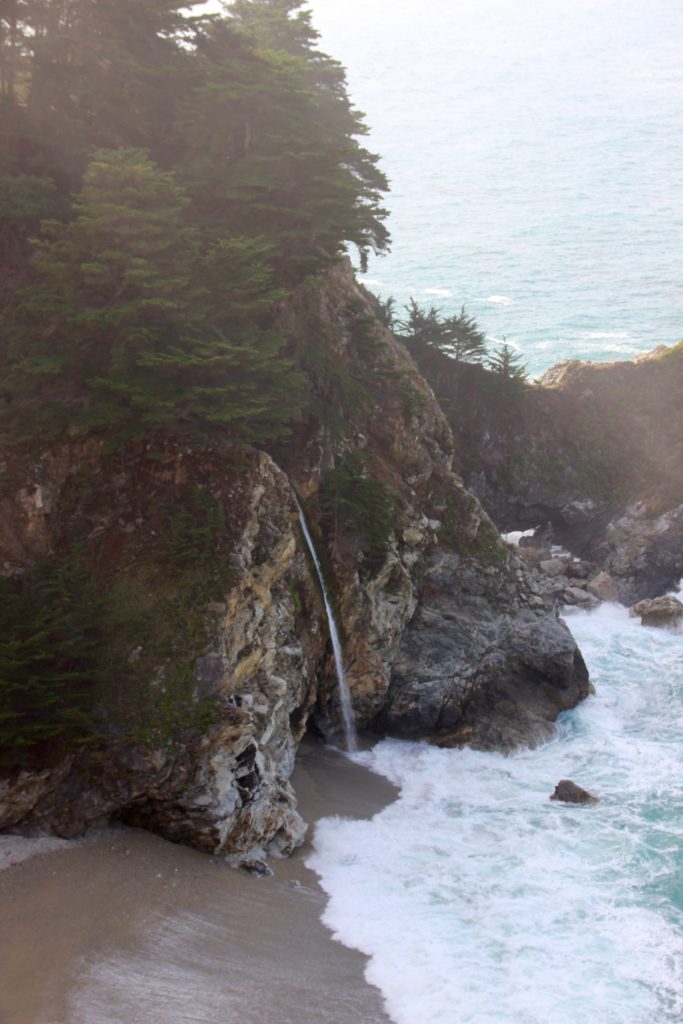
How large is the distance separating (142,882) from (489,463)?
1253 inches

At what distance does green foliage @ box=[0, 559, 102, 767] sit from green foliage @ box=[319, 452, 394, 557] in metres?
7.98

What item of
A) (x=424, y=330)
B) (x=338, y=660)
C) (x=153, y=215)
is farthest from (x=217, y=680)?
(x=424, y=330)

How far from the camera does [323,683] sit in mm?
25578

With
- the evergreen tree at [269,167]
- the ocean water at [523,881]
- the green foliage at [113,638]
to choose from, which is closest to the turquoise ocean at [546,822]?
the ocean water at [523,881]

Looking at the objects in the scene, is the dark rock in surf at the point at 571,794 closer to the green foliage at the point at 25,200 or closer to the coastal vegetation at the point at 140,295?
the coastal vegetation at the point at 140,295

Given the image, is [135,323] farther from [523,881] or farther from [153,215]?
[523,881]

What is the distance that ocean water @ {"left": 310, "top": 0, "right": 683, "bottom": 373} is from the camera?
2901 inches

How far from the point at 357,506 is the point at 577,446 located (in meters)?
24.1

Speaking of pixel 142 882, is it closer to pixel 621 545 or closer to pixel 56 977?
pixel 56 977

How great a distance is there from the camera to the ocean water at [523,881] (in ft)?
54.3

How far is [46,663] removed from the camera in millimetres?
18016

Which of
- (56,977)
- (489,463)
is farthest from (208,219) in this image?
(489,463)

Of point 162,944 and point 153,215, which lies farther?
point 153,215

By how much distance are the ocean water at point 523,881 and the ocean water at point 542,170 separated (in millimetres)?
42024
